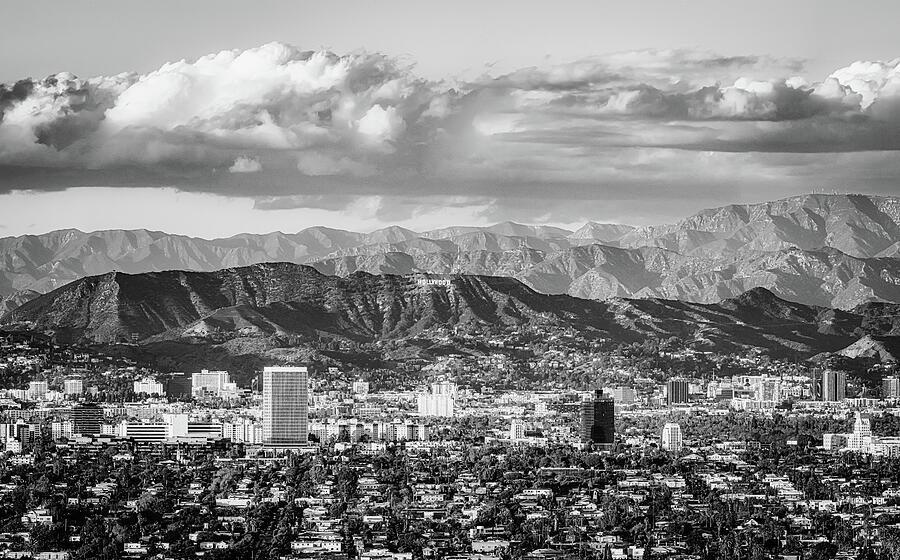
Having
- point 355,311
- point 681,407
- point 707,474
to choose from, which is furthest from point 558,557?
point 355,311

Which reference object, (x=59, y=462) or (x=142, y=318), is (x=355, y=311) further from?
(x=59, y=462)

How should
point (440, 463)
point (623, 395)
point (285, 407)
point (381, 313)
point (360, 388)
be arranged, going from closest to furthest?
point (440, 463) < point (285, 407) < point (623, 395) < point (360, 388) < point (381, 313)

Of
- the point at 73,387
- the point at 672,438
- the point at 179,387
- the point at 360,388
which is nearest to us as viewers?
the point at 672,438

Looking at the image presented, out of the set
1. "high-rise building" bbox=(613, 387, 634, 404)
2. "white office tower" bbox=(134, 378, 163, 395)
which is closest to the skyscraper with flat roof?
"high-rise building" bbox=(613, 387, 634, 404)

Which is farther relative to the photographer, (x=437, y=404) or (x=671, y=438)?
(x=437, y=404)

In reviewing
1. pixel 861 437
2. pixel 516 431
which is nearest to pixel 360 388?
pixel 516 431

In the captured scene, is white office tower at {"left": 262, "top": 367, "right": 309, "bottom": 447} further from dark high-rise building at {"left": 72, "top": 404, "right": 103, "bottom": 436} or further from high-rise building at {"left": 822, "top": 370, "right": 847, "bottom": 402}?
high-rise building at {"left": 822, "top": 370, "right": 847, "bottom": 402}

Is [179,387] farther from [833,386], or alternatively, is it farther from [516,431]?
[833,386]
